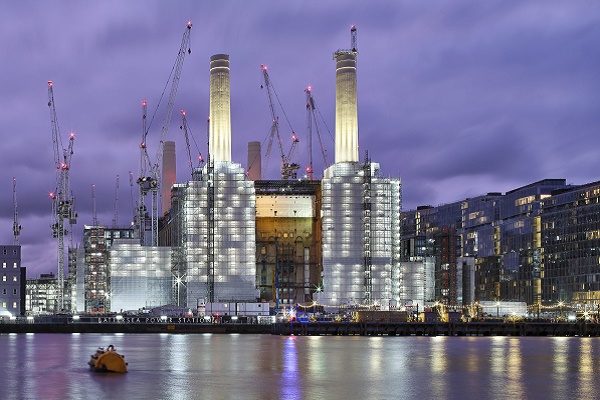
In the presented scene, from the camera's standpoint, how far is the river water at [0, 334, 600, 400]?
210ft

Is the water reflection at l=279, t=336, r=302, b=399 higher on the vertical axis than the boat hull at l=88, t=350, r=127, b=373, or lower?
lower

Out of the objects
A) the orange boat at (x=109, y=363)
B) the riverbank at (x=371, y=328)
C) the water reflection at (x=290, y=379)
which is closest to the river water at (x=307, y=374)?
the water reflection at (x=290, y=379)

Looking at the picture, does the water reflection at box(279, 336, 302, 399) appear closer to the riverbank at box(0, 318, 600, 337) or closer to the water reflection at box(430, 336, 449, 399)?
the water reflection at box(430, 336, 449, 399)

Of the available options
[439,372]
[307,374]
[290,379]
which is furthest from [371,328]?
[290,379]

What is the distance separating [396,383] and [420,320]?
124461mm

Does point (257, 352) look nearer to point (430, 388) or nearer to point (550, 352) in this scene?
point (550, 352)

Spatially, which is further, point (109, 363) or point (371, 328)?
point (371, 328)

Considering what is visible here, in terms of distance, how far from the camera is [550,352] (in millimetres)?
114125

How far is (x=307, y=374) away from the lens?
254ft

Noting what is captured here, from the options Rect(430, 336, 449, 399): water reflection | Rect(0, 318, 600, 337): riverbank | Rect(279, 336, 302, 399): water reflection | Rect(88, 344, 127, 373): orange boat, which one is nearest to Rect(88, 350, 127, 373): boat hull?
Rect(88, 344, 127, 373): orange boat

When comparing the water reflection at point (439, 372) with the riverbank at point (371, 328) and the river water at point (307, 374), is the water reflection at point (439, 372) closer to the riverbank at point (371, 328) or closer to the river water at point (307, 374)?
the river water at point (307, 374)

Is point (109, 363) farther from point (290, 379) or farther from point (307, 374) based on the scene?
point (290, 379)

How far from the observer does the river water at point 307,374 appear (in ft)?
210

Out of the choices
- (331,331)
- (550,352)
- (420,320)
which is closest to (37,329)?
(331,331)
